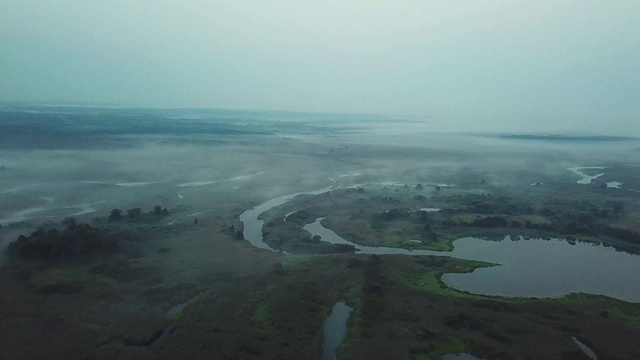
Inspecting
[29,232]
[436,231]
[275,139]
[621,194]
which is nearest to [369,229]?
[436,231]

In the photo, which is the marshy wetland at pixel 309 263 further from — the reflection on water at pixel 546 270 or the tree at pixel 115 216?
the tree at pixel 115 216

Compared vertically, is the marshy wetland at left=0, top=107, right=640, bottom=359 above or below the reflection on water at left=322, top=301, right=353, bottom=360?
above

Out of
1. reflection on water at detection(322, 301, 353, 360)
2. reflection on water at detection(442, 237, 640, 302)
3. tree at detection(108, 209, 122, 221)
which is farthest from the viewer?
tree at detection(108, 209, 122, 221)

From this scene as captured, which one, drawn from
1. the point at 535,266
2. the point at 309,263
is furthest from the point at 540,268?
the point at 309,263

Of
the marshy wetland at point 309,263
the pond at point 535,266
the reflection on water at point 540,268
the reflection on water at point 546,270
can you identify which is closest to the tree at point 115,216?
the marshy wetland at point 309,263

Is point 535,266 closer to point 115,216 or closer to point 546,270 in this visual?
point 546,270

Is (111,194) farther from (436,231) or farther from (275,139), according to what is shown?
(275,139)

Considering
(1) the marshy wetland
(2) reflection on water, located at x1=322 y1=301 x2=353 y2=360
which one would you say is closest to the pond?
(1) the marshy wetland

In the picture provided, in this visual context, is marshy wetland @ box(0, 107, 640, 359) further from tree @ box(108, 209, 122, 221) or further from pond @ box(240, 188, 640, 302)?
tree @ box(108, 209, 122, 221)

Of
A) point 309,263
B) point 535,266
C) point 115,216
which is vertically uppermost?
point 115,216
